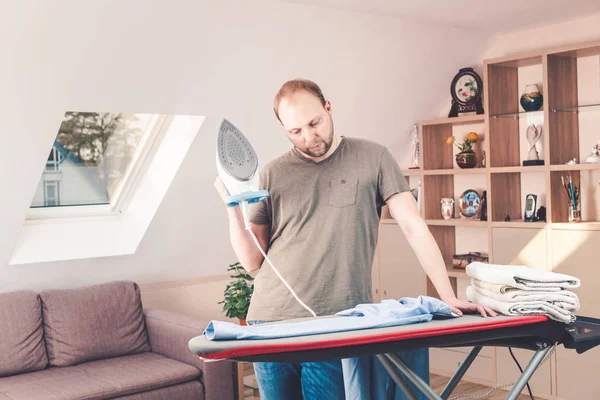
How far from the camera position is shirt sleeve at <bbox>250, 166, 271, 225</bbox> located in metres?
2.25

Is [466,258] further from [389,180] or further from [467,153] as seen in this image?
[389,180]

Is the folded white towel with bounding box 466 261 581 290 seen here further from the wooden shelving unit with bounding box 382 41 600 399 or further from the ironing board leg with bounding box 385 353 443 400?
the wooden shelving unit with bounding box 382 41 600 399

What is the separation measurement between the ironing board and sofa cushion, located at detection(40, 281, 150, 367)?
258cm

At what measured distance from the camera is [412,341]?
1740 millimetres

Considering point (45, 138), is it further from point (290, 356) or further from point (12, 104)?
point (290, 356)

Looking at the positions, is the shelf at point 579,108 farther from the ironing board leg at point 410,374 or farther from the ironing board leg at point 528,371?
the ironing board leg at point 410,374

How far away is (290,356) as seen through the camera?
5.34 feet

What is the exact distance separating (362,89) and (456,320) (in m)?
2.78

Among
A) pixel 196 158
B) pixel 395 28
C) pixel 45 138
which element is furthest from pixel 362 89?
pixel 45 138

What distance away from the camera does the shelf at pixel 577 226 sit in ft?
13.6

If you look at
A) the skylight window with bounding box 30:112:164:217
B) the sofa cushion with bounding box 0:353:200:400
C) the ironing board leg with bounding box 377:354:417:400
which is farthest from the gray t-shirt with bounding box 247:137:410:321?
the skylight window with bounding box 30:112:164:217

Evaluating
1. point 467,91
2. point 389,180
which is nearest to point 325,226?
point 389,180

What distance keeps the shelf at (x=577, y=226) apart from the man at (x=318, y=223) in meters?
2.37

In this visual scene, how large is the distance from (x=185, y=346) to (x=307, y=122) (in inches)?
88.3
